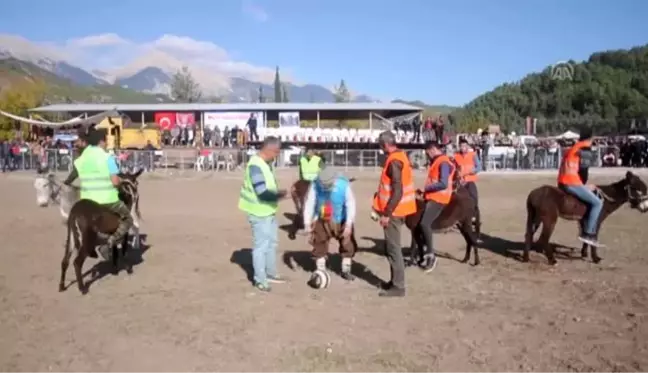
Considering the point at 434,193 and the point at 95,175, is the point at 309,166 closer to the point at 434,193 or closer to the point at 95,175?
the point at 434,193

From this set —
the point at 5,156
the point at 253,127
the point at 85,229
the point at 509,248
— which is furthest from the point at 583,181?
the point at 253,127

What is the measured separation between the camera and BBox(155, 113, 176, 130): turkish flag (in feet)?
154

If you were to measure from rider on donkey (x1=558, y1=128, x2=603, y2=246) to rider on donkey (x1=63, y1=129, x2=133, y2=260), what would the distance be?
6.63 metres

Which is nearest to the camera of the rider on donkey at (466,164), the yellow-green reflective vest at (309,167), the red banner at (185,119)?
the rider on donkey at (466,164)

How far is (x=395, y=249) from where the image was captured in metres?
8.03

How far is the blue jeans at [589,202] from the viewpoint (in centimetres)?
1001

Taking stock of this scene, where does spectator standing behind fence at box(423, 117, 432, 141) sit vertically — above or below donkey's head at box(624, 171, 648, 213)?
above

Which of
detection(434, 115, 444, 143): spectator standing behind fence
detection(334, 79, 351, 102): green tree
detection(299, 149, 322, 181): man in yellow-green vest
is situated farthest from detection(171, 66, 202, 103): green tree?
detection(299, 149, 322, 181): man in yellow-green vest

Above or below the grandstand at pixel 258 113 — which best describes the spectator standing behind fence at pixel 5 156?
below

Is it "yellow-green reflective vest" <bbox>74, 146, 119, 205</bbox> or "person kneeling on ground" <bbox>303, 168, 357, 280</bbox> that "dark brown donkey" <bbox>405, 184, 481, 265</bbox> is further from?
"yellow-green reflective vest" <bbox>74, 146, 119, 205</bbox>

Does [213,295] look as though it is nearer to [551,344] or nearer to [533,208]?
[551,344]

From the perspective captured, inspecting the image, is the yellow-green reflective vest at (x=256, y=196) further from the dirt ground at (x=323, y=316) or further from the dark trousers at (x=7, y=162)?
the dark trousers at (x=7, y=162)

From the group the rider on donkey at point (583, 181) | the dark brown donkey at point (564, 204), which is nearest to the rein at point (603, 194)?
the dark brown donkey at point (564, 204)

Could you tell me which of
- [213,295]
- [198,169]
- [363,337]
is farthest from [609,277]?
[198,169]
